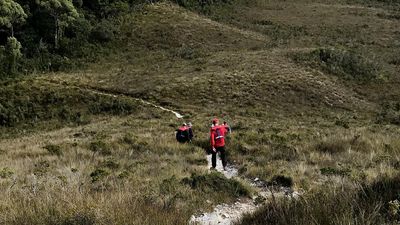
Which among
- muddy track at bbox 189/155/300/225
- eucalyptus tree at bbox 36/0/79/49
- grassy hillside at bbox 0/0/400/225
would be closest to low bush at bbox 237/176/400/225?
grassy hillside at bbox 0/0/400/225

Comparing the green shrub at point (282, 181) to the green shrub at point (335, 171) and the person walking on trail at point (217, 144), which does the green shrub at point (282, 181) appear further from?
the person walking on trail at point (217, 144)

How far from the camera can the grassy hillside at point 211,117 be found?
6.00 metres

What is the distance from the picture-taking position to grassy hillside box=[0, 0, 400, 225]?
19.7 feet

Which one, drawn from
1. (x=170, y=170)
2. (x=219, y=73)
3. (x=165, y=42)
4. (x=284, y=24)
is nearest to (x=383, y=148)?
(x=170, y=170)

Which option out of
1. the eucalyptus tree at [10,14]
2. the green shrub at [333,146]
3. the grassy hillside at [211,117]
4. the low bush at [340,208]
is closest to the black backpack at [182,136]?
the grassy hillside at [211,117]

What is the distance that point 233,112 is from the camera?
3531 cm

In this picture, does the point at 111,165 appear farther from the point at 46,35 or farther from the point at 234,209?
the point at 46,35

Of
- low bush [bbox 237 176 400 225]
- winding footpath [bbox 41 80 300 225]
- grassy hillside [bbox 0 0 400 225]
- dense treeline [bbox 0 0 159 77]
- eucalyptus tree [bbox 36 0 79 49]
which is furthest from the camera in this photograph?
eucalyptus tree [bbox 36 0 79 49]

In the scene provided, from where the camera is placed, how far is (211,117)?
3259 centimetres

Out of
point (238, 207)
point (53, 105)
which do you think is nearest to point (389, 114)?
point (53, 105)

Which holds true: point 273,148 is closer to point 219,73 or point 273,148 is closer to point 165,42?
point 219,73

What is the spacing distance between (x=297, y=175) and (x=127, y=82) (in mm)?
31205

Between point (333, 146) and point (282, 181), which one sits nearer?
point (282, 181)

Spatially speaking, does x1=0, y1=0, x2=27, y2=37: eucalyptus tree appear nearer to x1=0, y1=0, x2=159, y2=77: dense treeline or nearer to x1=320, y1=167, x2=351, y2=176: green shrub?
x1=0, y1=0, x2=159, y2=77: dense treeline
